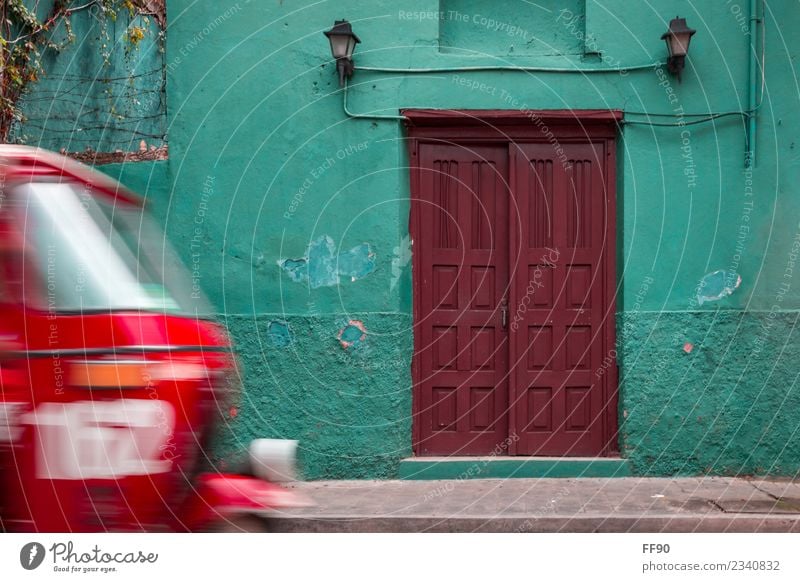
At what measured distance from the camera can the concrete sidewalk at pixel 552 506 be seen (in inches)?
240

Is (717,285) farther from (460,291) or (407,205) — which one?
(407,205)

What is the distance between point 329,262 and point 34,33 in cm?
359

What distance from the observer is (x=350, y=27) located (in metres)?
7.63

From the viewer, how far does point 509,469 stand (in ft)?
25.3

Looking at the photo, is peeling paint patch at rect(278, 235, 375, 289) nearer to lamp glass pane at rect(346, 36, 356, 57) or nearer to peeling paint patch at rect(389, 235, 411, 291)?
peeling paint patch at rect(389, 235, 411, 291)

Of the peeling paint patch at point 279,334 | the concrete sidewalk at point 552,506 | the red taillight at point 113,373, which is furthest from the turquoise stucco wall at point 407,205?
the red taillight at point 113,373

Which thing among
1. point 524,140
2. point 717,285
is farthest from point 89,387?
point 717,285

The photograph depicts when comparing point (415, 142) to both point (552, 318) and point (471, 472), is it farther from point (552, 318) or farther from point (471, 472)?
point (471, 472)

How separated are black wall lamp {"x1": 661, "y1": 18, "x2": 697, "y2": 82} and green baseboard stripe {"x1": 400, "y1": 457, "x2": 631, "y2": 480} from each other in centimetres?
364

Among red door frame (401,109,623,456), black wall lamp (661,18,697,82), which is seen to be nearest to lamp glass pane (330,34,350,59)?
red door frame (401,109,623,456)

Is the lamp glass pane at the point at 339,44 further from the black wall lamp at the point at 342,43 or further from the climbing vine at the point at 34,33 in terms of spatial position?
the climbing vine at the point at 34,33

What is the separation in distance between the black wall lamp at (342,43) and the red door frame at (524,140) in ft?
2.53

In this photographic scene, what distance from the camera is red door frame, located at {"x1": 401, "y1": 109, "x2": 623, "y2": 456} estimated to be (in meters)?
7.93

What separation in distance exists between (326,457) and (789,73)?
5452 millimetres
